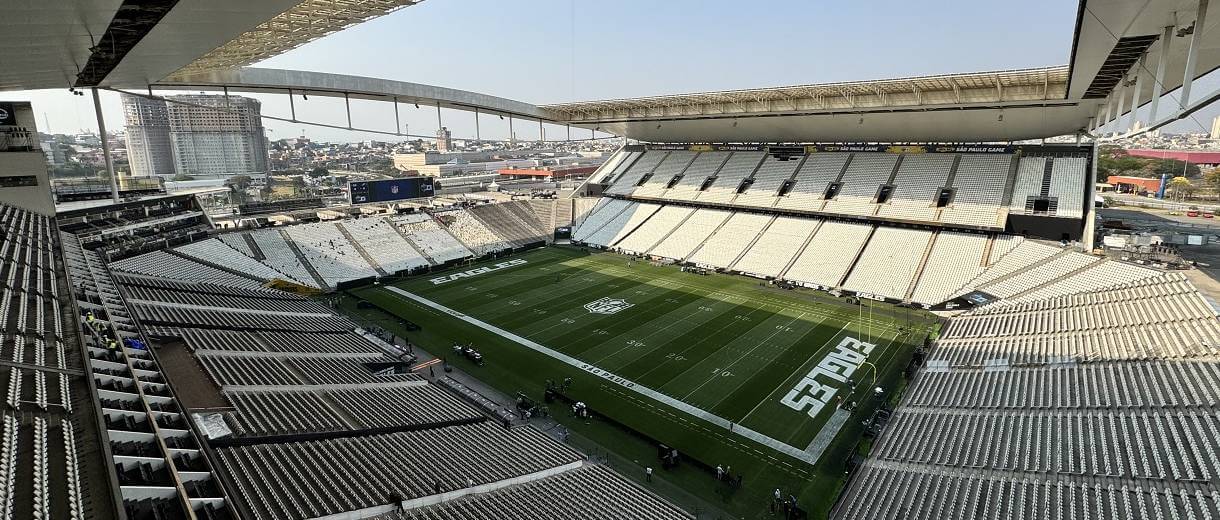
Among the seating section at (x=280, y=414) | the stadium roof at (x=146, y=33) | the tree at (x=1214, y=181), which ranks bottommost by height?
the seating section at (x=280, y=414)

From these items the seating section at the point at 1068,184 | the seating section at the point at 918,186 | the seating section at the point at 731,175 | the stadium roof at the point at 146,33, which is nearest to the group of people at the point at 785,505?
the stadium roof at the point at 146,33

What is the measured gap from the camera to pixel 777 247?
4109 centimetres

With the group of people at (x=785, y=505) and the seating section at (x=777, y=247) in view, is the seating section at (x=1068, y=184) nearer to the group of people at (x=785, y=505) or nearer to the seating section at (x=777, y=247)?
the seating section at (x=777, y=247)

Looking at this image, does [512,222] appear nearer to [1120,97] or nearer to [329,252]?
[329,252]

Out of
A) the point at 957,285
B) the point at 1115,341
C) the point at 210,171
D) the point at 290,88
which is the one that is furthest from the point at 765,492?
the point at 210,171

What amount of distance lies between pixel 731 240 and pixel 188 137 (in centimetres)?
12908

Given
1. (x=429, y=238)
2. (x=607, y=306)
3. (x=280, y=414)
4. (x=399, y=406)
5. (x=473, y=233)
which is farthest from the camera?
(x=473, y=233)

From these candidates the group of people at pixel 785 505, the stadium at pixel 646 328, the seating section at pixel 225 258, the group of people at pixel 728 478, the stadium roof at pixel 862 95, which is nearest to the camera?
the stadium at pixel 646 328

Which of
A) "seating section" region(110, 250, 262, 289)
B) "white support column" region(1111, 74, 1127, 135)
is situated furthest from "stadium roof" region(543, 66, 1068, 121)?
"seating section" region(110, 250, 262, 289)

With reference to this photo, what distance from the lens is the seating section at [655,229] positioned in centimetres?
4697

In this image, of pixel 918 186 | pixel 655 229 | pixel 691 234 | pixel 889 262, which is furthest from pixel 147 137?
pixel 918 186

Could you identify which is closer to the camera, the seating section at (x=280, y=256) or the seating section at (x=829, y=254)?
the seating section at (x=829, y=254)

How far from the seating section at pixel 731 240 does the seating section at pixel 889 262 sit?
8.45 metres

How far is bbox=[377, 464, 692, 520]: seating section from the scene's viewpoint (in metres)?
11.5
